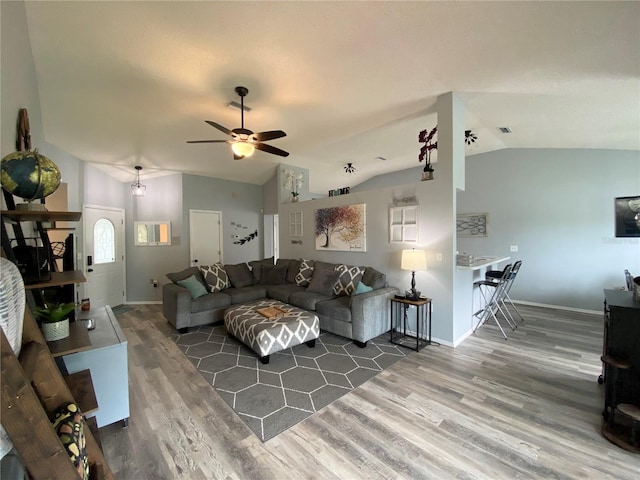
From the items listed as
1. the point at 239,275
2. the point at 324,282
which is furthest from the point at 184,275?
the point at 324,282

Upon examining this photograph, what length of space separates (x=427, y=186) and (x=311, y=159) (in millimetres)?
3081

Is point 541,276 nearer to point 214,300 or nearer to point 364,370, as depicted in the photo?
point 364,370

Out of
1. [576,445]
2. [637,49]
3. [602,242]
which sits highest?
[637,49]

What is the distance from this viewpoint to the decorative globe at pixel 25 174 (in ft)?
3.99

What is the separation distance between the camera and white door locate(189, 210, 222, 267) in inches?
226

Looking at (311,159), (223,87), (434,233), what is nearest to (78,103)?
(223,87)

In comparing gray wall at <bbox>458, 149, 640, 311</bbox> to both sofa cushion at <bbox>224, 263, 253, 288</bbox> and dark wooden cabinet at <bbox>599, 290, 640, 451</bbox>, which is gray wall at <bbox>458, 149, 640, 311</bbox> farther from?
sofa cushion at <bbox>224, 263, 253, 288</bbox>

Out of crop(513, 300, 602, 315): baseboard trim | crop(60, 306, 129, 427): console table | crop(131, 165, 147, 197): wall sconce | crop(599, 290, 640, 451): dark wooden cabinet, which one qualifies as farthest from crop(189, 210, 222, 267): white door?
crop(513, 300, 602, 315): baseboard trim

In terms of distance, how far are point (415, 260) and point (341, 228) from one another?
162cm

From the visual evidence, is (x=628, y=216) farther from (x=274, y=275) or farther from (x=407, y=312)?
(x=274, y=275)

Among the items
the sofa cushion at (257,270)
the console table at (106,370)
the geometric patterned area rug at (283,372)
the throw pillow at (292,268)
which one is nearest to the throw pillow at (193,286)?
the geometric patterned area rug at (283,372)

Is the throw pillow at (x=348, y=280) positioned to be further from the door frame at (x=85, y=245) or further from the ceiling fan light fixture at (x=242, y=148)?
the door frame at (x=85, y=245)

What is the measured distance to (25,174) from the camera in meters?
1.23

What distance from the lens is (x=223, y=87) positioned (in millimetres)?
2891
